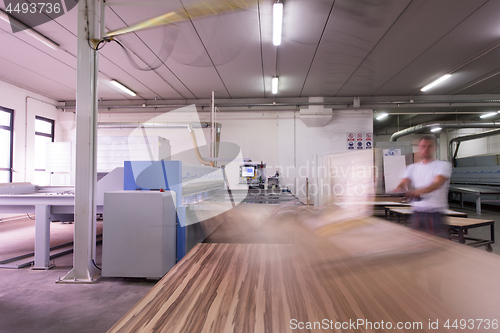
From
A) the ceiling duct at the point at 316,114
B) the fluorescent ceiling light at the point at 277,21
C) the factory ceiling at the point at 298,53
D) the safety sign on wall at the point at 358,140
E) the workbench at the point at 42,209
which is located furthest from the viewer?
the safety sign on wall at the point at 358,140

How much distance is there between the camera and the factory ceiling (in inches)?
138

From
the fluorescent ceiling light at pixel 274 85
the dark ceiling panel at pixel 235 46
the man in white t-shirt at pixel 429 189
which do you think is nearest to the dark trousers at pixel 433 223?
the man in white t-shirt at pixel 429 189

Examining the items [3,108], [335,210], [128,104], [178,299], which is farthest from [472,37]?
[3,108]

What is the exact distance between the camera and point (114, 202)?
8.27 feet

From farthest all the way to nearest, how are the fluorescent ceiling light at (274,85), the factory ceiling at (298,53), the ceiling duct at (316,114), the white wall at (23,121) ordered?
the ceiling duct at (316,114)
the white wall at (23,121)
the fluorescent ceiling light at (274,85)
the factory ceiling at (298,53)

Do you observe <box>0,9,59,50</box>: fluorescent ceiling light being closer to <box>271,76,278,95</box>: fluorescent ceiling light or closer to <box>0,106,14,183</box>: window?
<box>0,106,14,183</box>: window

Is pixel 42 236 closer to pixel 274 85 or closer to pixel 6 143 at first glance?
pixel 6 143

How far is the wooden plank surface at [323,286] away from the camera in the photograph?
0.61 metres

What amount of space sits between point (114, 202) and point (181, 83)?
4324mm

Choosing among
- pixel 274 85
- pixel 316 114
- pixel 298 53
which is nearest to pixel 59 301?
pixel 298 53

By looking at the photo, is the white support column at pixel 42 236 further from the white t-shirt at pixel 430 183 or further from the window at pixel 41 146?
the window at pixel 41 146

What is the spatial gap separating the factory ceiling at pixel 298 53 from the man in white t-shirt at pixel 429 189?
97.5 inches

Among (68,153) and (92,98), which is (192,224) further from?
(68,153)

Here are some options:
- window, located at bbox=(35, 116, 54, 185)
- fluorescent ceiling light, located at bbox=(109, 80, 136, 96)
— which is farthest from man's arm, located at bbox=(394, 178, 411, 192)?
window, located at bbox=(35, 116, 54, 185)
